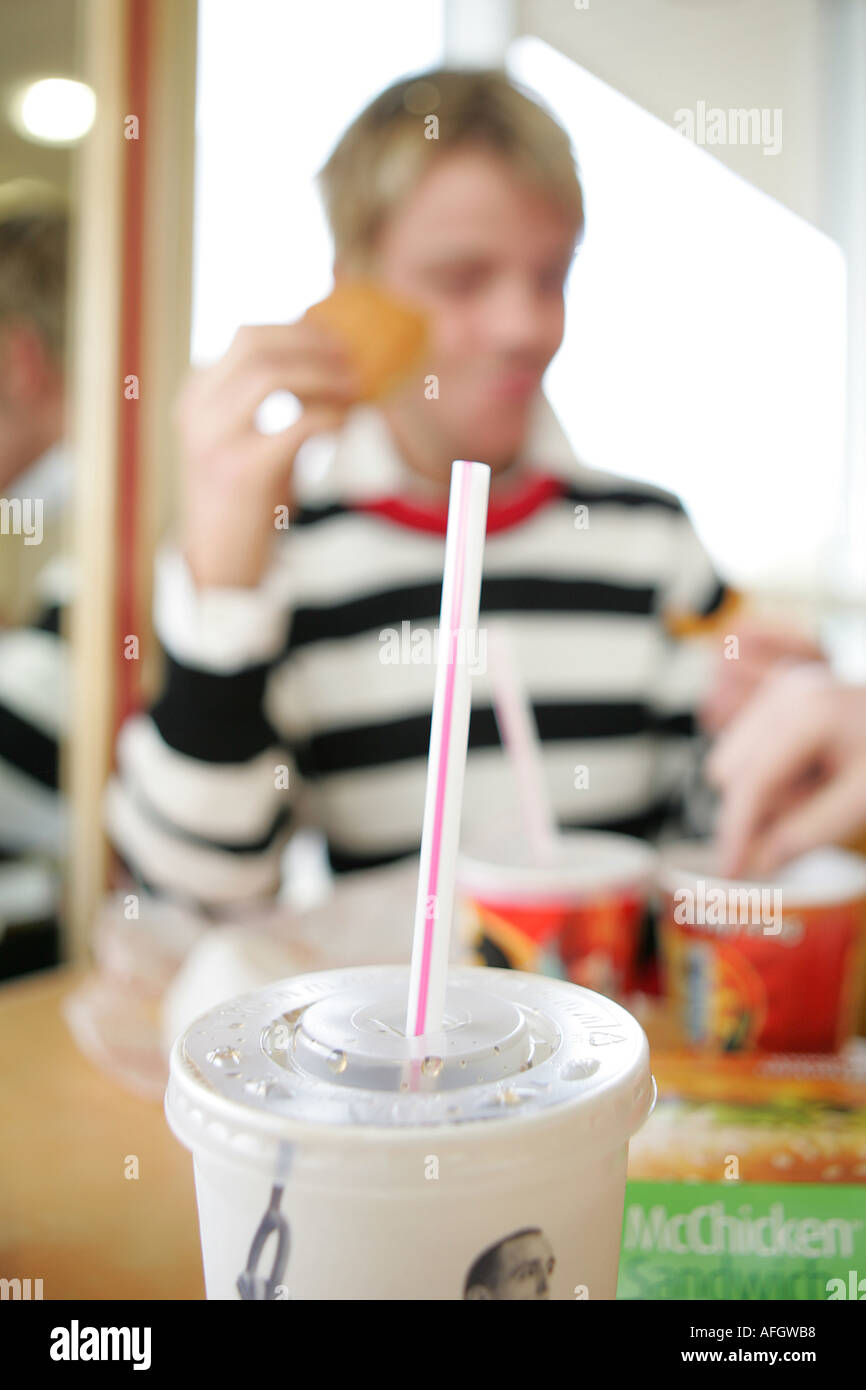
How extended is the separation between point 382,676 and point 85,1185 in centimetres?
55

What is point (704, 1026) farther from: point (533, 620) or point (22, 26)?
point (22, 26)

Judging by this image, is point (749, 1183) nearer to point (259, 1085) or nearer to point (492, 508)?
point (259, 1085)

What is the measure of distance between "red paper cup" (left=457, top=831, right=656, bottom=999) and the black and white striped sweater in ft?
0.87

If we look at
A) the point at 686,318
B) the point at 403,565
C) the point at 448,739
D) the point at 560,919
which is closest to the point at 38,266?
the point at 403,565

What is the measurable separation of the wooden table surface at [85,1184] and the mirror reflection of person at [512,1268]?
0.07m

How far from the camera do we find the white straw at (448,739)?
0.20 meters

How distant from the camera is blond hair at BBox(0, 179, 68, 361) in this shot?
882 mm

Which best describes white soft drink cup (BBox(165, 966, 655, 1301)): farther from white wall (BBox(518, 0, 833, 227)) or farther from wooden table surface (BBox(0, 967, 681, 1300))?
white wall (BBox(518, 0, 833, 227))

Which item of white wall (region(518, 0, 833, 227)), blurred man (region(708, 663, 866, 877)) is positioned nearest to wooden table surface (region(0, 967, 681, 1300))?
blurred man (region(708, 663, 866, 877))

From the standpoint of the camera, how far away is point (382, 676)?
874mm

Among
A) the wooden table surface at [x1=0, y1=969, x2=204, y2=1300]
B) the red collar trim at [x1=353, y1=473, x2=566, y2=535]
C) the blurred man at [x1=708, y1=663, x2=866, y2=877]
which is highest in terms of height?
the red collar trim at [x1=353, y1=473, x2=566, y2=535]

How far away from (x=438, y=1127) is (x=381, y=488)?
0.78 meters

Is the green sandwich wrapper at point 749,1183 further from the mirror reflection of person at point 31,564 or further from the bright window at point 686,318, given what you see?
the mirror reflection of person at point 31,564
